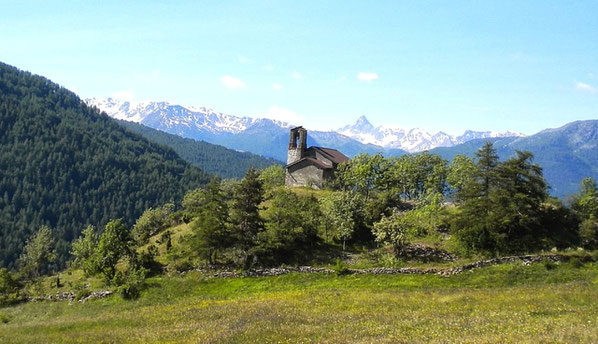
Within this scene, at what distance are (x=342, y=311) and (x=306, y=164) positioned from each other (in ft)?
198

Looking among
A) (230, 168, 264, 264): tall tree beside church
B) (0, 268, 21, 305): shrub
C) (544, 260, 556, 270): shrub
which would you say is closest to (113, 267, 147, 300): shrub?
(230, 168, 264, 264): tall tree beside church

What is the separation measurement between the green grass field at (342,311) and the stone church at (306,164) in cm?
4352

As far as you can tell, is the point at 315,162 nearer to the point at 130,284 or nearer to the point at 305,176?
the point at 305,176

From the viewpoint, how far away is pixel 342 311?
2917 cm

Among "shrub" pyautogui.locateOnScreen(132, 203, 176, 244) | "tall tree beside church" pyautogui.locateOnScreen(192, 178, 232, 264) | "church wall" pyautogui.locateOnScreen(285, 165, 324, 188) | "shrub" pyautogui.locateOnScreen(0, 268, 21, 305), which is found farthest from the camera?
"church wall" pyautogui.locateOnScreen(285, 165, 324, 188)

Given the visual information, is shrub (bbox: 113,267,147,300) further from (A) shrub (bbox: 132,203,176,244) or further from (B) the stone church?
(B) the stone church

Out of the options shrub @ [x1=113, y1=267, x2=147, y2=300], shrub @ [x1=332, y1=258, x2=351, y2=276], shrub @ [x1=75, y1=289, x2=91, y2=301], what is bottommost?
shrub @ [x1=75, y1=289, x2=91, y2=301]

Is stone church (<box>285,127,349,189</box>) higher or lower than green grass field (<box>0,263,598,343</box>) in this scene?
higher

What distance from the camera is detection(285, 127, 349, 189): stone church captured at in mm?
86938

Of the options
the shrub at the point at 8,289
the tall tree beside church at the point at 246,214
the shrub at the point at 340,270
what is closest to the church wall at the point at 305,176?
the tall tree beside church at the point at 246,214

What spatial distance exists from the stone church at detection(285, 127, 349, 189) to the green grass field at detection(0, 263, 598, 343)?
143 ft

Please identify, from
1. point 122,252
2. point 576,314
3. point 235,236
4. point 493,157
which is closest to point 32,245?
point 122,252

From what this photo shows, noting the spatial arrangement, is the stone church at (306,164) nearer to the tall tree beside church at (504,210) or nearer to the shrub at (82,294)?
the tall tree beside church at (504,210)

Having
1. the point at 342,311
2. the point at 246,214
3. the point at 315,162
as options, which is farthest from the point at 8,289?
the point at 315,162
